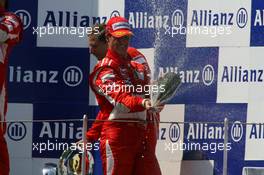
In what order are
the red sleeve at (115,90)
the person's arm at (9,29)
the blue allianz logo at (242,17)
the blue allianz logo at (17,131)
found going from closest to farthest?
the red sleeve at (115,90), the person's arm at (9,29), the blue allianz logo at (242,17), the blue allianz logo at (17,131)

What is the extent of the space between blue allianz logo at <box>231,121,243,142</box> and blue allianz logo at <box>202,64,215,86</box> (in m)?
0.25

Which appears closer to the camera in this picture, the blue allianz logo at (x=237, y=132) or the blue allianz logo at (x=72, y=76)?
the blue allianz logo at (x=237, y=132)

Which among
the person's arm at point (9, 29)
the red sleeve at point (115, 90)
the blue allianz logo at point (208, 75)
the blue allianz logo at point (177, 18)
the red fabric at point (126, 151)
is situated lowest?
the red fabric at point (126, 151)

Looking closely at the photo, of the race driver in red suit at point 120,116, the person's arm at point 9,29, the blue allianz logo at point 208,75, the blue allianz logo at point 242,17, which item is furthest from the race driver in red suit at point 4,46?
the blue allianz logo at point 242,17

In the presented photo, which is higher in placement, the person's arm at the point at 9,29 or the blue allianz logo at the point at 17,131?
the person's arm at the point at 9,29

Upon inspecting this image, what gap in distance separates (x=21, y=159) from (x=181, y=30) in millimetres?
1070

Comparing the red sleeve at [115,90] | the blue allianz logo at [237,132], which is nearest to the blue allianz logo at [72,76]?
the red sleeve at [115,90]

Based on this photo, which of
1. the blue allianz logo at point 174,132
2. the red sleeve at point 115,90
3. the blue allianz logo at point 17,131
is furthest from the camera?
the blue allianz logo at point 17,131

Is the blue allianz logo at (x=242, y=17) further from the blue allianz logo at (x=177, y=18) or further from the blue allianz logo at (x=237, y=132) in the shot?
the blue allianz logo at (x=237, y=132)

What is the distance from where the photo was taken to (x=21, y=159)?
4.25 metres

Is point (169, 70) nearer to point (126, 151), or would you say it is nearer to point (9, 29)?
point (126, 151)

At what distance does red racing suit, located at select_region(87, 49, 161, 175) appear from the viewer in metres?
3.53

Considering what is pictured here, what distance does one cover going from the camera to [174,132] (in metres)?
4.12

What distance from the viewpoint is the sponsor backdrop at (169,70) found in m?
3.98
